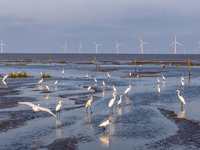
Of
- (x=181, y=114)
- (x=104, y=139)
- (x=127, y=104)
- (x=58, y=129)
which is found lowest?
(x=104, y=139)

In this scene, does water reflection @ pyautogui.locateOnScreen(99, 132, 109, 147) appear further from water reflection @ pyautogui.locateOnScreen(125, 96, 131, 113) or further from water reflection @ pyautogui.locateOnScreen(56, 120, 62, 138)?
water reflection @ pyautogui.locateOnScreen(125, 96, 131, 113)

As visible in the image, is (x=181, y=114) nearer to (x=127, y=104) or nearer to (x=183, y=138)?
(x=127, y=104)

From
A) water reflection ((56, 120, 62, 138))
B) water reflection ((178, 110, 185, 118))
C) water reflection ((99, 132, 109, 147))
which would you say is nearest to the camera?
water reflection ((99, 132, 109, 147))

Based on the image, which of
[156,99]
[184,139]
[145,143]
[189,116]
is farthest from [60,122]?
[156,99]

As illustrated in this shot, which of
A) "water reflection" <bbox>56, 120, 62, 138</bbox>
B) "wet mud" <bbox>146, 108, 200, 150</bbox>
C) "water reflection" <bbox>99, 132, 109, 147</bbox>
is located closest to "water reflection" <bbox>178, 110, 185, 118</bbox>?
"wet mud" <bbox>146, 108, 200, 150</bbox>

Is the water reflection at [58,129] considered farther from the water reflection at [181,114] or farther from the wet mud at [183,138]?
the water reflection at [181,114]

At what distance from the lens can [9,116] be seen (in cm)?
1430

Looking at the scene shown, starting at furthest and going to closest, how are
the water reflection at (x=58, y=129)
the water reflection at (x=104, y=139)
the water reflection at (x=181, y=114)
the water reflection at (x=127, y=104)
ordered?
the water reflection at (x=127, y=104) < the water reflection at (x=181, y=114) < the water reflection at (x=58, y=129) < the water reflection at (x=104, y=139)

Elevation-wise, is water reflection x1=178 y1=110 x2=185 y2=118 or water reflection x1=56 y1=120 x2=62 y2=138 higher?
water reflection x1=178 y1=110 x2=185 y2=118

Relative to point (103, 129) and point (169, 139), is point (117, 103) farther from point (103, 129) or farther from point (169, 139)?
point (169, 139)

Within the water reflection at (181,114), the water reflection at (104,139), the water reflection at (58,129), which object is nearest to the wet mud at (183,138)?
the water reflection at (181,114)

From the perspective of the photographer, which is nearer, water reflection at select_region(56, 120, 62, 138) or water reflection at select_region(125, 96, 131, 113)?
water reflection at select_region(56, 120, 62, 138)

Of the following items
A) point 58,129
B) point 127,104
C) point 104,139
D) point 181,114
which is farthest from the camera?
point 127,104

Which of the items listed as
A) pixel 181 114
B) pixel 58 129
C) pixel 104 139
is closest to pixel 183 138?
pixel 104 139
